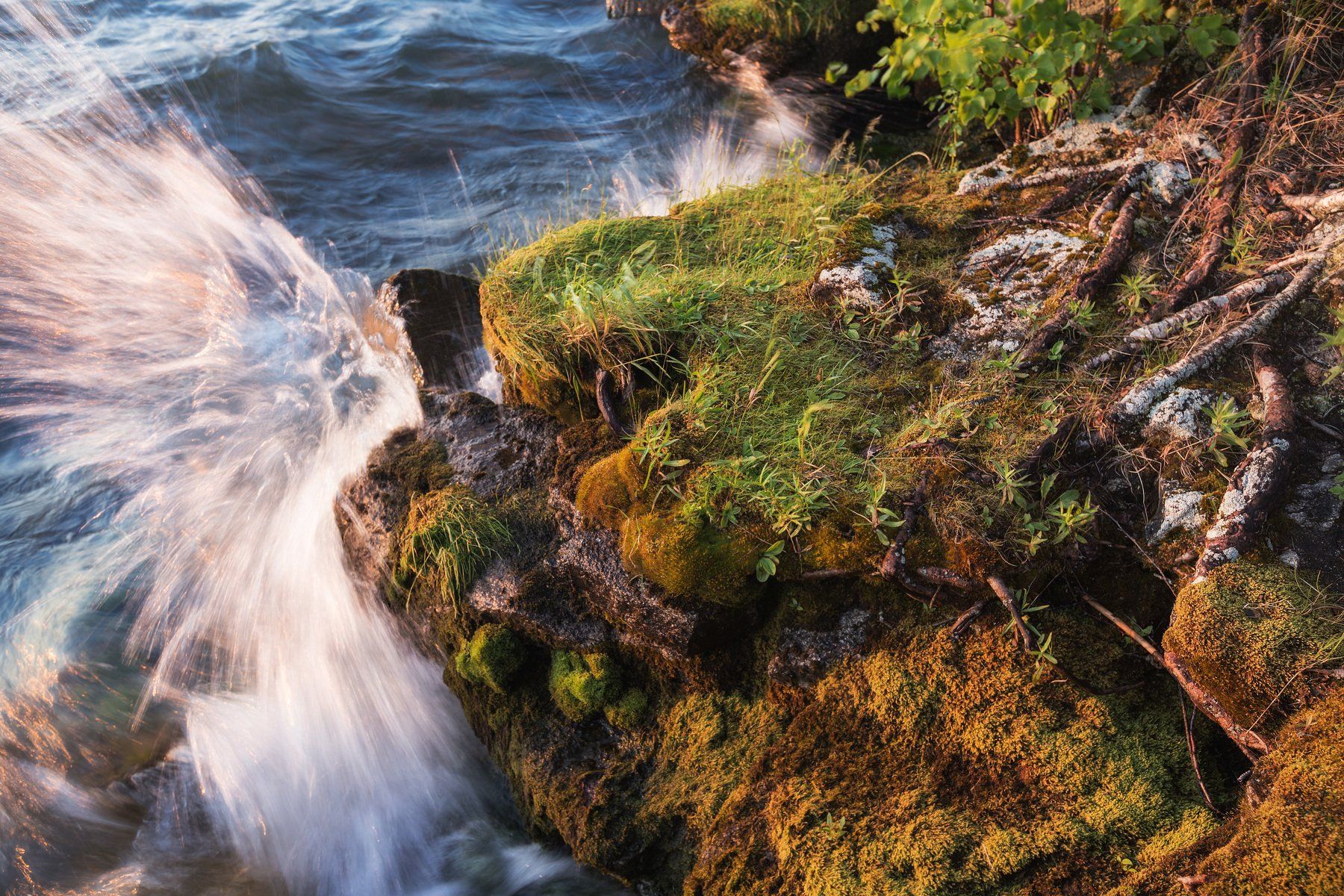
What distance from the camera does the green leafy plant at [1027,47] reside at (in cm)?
388

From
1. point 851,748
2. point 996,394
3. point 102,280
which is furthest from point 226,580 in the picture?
point 996,394

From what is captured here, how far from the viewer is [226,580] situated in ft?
16.2

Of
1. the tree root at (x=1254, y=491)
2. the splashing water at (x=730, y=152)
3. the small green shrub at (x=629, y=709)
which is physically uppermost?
the splashing water at (x=730, y=152)

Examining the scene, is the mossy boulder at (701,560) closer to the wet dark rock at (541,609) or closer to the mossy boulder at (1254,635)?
the wet dark rock at (541,609)

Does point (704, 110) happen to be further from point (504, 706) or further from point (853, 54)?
point (504, 706)

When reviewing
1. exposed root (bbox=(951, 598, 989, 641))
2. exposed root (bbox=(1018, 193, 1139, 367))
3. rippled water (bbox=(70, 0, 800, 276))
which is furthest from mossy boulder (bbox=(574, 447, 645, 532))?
rippled water (bbox=(70, 0, 800, 276))

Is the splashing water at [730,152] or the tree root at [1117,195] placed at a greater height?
the splashing water at [730,152]

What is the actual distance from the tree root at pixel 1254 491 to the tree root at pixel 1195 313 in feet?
1.68

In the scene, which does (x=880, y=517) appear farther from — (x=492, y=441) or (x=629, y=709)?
(x=492, y=441)

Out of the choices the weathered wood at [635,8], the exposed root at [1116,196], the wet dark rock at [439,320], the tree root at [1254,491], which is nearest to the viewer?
the tree root at [1254,491]

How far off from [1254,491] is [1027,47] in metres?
2.58

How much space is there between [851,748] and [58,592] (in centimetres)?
517

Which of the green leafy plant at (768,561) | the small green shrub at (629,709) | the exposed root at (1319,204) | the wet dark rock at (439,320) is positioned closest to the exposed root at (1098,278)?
the exposed root at (1319,204)

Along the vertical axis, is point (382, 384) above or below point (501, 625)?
above
